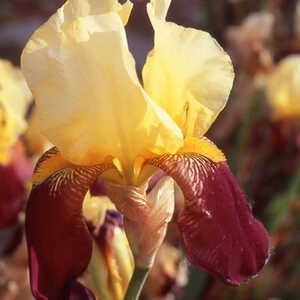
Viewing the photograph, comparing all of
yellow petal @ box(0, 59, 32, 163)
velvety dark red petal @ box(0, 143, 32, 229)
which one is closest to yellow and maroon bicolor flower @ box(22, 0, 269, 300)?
velvety dark red petal @ box(0, 143, 32, 229)

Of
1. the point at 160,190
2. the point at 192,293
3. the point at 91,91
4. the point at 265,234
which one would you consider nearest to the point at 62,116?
the point at 91,91

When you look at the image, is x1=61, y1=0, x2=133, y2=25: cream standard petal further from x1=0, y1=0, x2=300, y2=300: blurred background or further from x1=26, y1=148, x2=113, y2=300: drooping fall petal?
x1=0, y1=0, x2=300, y2=300: blurred background

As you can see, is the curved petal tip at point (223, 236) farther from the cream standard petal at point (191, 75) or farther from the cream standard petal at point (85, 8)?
the cream standard petal at point (85, 8)

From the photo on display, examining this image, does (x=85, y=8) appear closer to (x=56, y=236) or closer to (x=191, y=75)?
(x=191, y=75)

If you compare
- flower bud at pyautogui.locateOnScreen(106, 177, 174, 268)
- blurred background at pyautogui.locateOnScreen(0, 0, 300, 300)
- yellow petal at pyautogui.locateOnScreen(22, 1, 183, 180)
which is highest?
yellow petal at pyautogui.locateOnScreen(22, 1, 183, 180)

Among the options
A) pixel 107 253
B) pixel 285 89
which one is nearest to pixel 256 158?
pixel 285 89

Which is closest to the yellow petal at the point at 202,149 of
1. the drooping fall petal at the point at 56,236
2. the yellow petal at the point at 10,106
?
the drooping fall petal at the point at 56,236
